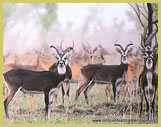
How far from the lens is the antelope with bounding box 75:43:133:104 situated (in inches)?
294

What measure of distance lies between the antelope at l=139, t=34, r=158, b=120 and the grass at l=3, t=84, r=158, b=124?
21cm

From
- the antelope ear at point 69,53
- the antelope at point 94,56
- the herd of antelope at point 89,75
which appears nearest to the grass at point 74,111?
the herd of antelope at point 89,75

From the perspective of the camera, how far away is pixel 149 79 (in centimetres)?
723

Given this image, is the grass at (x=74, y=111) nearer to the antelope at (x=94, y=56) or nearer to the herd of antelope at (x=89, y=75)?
the herd of antelope at (x=89, y=75)

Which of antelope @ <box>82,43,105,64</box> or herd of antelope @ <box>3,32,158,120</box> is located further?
antelope @ <box>82,43,105,64</box>

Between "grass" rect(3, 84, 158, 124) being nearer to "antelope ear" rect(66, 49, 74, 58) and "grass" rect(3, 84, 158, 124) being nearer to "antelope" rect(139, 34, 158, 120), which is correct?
"antelope" rect(139, 34, 158, 120)

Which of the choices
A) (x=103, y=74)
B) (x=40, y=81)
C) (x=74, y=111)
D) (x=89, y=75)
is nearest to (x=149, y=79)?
(x=103, y=74)

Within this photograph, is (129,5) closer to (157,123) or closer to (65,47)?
(65,47)

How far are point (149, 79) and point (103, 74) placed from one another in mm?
892

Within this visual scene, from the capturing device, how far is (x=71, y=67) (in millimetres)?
7414

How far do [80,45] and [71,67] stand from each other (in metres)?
0.46

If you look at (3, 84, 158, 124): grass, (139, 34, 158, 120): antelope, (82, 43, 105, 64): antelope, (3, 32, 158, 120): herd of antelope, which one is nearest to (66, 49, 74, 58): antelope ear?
(3, 32, 158, 120): herd of antelope

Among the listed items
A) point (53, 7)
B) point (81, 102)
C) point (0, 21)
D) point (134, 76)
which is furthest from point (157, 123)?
point (0, 21)

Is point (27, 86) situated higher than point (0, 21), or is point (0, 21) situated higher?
point (0, 21)
